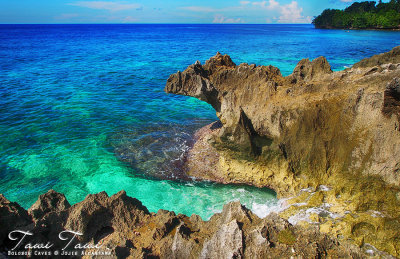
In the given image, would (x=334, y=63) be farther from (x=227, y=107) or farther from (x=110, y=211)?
(x=110, y=211)

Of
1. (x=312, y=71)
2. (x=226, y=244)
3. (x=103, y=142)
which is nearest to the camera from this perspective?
(x=226, y=244)

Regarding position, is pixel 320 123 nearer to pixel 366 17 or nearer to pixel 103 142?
pixel 103 142

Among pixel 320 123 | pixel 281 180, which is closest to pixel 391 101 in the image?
pixel 320 123

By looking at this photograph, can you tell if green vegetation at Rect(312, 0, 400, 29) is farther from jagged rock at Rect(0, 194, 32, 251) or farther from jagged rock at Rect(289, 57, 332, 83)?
jagged rock at Rect(0, 194, 32, 251)

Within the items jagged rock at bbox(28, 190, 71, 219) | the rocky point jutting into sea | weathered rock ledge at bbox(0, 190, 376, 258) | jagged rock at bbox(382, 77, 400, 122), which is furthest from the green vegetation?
jagged rock at bbox(28, 190, 71, 219)

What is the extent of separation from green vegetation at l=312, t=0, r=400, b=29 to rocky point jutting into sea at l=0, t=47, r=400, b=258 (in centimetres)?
13356

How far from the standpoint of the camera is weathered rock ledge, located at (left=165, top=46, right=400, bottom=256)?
881 cm

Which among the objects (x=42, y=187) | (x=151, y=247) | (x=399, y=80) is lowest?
(x=42, y=187)

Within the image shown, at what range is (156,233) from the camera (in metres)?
6.73

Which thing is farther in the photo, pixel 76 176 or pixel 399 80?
pixel 76 176

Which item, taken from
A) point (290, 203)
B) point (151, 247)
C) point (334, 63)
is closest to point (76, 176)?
point (151, 247)

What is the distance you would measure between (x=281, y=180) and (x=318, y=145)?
8.14 feet

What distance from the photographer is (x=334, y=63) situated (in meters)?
44.1

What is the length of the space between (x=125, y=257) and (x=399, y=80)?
10.2 meters
